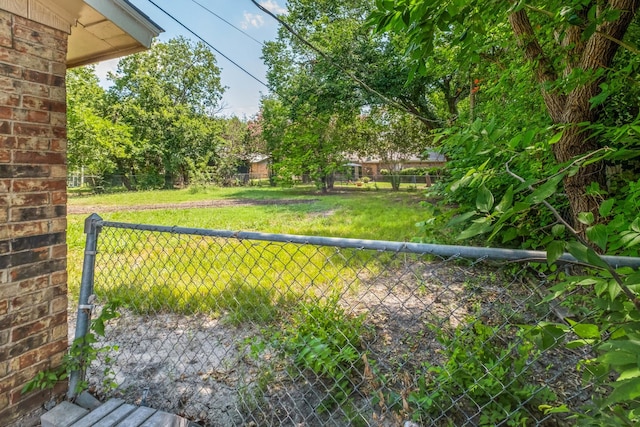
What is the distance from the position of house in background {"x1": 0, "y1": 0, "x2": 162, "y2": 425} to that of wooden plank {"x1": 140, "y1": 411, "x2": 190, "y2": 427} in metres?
0.66

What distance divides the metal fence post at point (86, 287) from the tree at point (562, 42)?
5.59 feet

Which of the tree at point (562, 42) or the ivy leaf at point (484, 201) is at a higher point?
the tree at point (562, 42)

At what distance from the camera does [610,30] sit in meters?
1.86

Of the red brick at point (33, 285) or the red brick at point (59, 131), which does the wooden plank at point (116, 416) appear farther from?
the red brick at point (59, 131)

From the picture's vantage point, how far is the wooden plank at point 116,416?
4.85 feet

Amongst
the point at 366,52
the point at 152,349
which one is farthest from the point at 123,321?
the point at 366,52

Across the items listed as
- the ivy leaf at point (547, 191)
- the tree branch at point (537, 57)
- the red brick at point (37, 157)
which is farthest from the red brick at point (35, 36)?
the tree branch at point (537, 57)

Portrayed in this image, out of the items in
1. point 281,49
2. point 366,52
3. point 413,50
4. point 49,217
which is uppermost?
point 281,49

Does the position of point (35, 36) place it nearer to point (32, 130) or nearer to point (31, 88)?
point (31, 88)

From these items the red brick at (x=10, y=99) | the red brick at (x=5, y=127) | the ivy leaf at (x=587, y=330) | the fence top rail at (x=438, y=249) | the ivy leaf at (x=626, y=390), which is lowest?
the ivy leaf at (x=626, y=390)

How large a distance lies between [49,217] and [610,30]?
10.6ft

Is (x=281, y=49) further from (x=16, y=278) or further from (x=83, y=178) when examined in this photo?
(x=16, y=278)

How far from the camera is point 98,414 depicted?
1548 mm

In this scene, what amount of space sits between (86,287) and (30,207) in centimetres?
48
